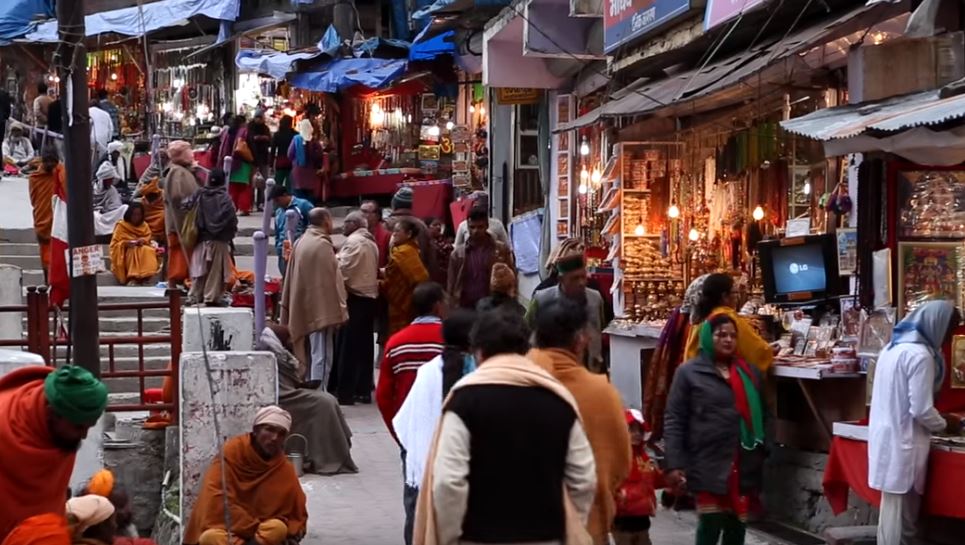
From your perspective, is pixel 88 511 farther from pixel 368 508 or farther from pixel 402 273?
pixel 402 273

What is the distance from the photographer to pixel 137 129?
36.3 meters

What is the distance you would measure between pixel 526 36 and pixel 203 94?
18.9 meters

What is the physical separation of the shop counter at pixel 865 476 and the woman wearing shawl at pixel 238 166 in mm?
17769

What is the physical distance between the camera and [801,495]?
10992 mm

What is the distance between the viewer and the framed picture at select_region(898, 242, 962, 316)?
33.5 feet

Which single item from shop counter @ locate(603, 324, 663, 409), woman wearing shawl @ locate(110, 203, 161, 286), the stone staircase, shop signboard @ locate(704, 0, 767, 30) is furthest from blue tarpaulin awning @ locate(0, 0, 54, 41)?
shop signboard @ locate(704, 0, 767, 30)

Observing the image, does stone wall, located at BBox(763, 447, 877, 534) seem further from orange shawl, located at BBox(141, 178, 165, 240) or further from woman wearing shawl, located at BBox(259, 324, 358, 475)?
orange shawl, located at BBox(141, 178, 165, 240)

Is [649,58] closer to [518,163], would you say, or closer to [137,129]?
[518,163]

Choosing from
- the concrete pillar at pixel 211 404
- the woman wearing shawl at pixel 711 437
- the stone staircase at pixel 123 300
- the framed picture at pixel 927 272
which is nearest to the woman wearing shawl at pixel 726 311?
the framed picture at pixel 927 272

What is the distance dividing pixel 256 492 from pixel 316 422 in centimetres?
324

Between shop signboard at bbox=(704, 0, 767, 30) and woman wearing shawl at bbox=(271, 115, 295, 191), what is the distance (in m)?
15.4

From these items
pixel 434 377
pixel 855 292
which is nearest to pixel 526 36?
pixel 855 292

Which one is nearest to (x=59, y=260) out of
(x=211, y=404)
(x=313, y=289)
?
(x=313, y=289)

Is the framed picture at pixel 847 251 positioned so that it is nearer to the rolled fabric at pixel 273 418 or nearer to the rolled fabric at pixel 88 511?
the rolled fabric at pixel 273 418
